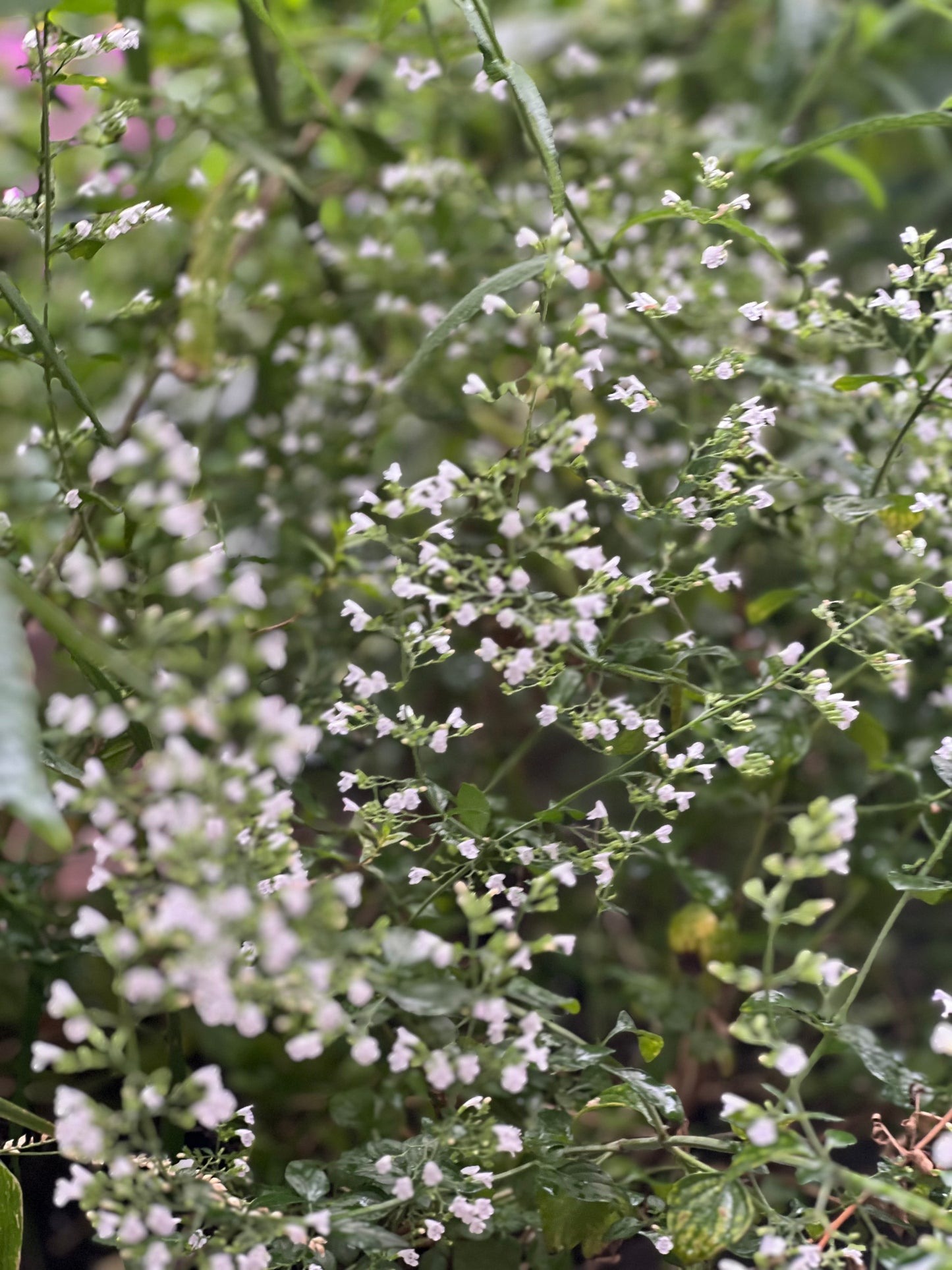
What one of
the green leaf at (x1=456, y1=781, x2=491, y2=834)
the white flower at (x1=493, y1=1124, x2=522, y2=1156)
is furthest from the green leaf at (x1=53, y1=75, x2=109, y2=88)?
the white flower at (x1=493, y1=1124, x2=522, y2=1156)

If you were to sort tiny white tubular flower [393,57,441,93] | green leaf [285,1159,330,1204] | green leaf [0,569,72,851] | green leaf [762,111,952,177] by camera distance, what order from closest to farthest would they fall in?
green leaf [0,569,72,851] → green leaf [285,1159,330,1204] → green leaf [762,111,952,177] → tiny white tubular flower [393,57,441,93]

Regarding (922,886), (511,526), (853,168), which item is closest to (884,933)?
(922,886)

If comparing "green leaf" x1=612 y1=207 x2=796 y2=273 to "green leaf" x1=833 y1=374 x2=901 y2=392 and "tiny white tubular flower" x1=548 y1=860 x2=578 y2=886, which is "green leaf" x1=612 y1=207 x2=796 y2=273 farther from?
"tiny white tubular flower" x1=548 y1=860 x2=578 y2=886

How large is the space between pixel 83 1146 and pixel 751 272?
0.69 m

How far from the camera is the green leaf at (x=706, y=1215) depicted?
1.18 feet

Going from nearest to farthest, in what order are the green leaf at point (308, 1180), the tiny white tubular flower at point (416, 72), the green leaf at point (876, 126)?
the green leaf at point (308, 1180)
the green leaf at point (876, 126)
the tiny white tubular flower at point (416, 72)

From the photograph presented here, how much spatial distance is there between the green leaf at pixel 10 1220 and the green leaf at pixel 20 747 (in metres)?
0.22

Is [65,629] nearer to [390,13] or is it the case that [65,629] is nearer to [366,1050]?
[366,1050]

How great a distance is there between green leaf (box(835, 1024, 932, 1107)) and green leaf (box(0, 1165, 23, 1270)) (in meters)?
0.35

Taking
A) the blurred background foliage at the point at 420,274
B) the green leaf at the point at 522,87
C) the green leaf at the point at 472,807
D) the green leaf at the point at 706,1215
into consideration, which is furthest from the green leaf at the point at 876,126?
the green leaf at the point at 706,1215

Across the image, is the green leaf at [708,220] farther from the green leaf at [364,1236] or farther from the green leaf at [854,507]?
the green leaf at [364,1236]

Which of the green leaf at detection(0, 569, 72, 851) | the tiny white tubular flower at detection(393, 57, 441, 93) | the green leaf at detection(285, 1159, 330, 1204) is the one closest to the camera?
the green leaf at detection(0, 569, 72, 851)

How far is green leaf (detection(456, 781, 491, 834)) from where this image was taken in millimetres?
413

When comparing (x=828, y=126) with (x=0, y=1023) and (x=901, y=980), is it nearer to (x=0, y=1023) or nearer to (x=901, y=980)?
(x=901, y=980)
